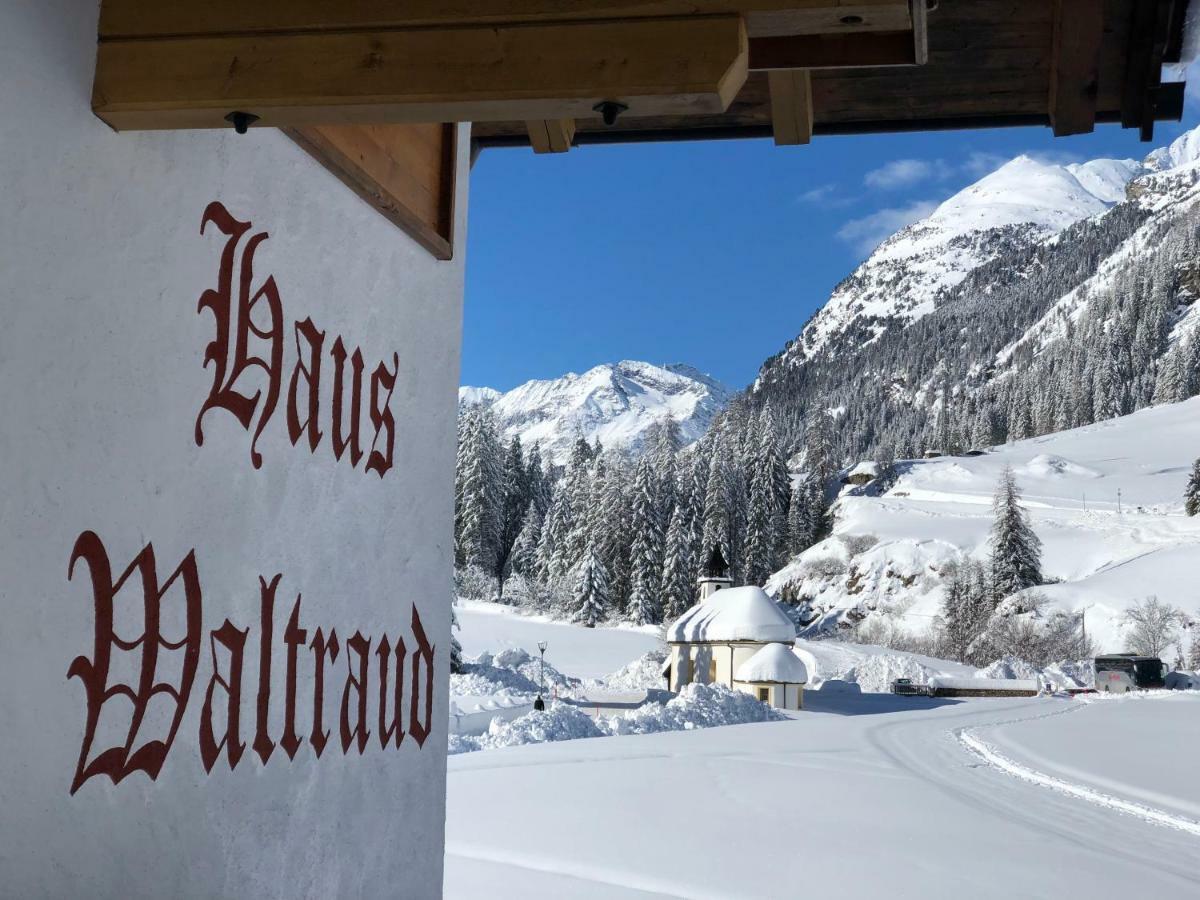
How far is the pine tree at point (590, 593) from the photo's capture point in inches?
2299

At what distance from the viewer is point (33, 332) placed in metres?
2.69

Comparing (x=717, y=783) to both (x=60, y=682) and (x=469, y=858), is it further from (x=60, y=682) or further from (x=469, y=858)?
(x=60, y=682)

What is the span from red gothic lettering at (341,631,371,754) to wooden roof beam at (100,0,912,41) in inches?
88.3

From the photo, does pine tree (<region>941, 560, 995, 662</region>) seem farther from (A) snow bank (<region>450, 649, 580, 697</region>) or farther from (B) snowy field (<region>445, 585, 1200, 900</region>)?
(B) snowy field (<region>445, 585, 1200, 900</region>)

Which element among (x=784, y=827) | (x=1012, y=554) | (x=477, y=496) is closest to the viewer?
(x=784, y=827)

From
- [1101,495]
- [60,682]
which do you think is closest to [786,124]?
[60,682]

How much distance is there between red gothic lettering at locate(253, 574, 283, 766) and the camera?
3.64 meters

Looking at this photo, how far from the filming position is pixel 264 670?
12.1 feet

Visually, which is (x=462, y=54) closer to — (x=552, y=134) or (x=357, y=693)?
(x=552, y=134)

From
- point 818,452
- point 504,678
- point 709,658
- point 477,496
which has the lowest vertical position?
point 504,678

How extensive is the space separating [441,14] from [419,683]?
2.97 meters

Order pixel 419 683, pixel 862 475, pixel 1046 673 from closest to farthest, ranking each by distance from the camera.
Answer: pixel 419 683 < pixel 1046 673 < pixel 862 475

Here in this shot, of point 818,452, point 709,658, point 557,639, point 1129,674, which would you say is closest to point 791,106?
point 709,658

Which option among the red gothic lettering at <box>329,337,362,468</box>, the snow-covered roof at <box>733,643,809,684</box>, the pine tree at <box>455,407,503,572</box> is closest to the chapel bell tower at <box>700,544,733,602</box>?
the snow-covered roof at <box>733,643,809,684</box>
